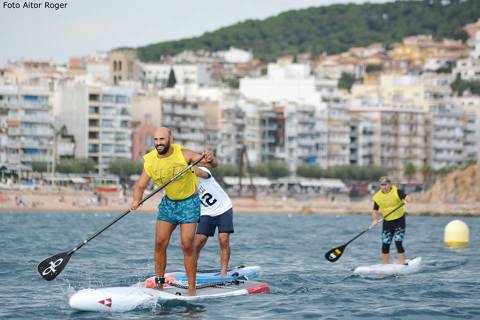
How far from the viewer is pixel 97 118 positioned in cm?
13838

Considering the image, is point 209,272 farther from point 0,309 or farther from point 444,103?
point 444,103

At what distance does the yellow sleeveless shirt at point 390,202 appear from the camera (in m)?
29.3

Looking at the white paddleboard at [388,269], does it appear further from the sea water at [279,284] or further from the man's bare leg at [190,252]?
the man's bare leg at [190,252]

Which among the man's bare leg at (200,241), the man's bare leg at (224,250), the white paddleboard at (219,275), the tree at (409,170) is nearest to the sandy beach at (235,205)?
the tree at (409,170)

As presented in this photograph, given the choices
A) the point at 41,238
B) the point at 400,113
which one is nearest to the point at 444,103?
the point at 400,113

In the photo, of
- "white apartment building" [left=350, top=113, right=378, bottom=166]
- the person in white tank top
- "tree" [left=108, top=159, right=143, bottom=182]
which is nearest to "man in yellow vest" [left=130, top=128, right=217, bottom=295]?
the person in white tank top

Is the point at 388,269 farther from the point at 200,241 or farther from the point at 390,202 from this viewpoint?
the point at 200,241

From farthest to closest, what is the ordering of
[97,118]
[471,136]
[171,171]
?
[471,136]
[97,118]
[171,171]

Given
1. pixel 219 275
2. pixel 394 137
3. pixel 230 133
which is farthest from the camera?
pixel 394 137

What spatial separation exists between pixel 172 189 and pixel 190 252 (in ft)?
3.51

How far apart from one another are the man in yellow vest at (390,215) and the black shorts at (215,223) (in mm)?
5634

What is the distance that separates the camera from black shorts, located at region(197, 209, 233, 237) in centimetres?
2420

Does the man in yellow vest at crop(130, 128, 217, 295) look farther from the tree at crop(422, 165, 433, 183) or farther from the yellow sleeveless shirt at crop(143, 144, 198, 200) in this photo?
the tree at crop(422, 165, 433, 183)

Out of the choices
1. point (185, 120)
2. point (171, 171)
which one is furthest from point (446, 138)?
point (171, 171)
